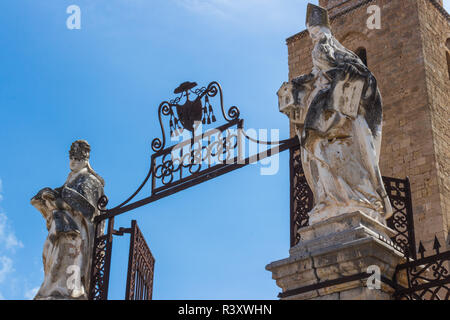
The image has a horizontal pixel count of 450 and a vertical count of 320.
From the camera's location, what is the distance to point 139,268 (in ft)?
32.4

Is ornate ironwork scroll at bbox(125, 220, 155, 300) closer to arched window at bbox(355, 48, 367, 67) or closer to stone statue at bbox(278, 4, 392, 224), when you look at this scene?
stone statue at bbox(278, 4, 392, 224)

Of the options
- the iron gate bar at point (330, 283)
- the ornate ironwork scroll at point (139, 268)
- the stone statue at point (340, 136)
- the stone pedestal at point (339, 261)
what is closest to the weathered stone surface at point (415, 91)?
the ornate ironwork scroll at point (139, 268)

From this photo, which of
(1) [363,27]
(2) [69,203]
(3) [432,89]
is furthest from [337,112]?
(1) [363,27]

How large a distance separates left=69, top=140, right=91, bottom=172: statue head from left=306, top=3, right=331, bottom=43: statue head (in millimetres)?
3608

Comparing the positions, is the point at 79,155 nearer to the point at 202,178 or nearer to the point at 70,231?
the point at 70,231

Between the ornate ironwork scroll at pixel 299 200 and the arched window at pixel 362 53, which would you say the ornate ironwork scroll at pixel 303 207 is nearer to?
the ornate ironwork scroll at pixel 299 200

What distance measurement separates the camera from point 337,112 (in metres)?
7.45

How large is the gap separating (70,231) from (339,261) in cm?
411

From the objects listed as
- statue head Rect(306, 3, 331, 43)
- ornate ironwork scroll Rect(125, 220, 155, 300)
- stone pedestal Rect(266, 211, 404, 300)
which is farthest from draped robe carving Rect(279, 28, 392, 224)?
ornate ironwork scroll Rect(125, 220, 155, 300)

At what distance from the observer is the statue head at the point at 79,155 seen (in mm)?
10375

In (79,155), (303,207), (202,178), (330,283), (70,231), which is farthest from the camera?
(79,155)

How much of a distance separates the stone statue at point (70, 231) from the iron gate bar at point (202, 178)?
27 centimetres
